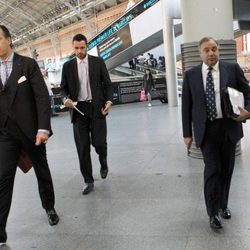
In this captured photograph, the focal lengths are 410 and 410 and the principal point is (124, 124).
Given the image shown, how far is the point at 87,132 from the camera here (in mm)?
4984

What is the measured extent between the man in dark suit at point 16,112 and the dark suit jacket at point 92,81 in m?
1.24

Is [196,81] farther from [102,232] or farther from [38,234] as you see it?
Result: [38,234]

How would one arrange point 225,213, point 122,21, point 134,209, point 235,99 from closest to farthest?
1. point 235,99
2. point 225,213
3. point 134,209
4. point 122,21

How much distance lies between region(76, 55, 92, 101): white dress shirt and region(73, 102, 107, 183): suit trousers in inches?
3.5

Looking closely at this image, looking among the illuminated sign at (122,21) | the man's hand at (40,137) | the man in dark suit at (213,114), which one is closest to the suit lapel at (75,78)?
the man's hand at (40,137)

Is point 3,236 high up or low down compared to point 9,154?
down

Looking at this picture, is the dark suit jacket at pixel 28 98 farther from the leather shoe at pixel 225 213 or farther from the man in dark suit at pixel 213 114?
the leather shoe at pixel 225 213

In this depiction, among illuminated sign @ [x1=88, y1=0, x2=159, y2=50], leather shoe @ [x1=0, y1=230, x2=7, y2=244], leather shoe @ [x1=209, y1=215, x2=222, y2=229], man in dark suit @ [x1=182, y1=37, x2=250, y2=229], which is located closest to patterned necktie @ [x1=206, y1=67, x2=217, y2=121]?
man in dark suit @ [x1=182, y1=37, x2=250, y2=229]

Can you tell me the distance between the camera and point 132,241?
3459 mm

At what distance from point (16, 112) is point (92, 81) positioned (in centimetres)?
150

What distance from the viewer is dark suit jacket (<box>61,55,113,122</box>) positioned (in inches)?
193

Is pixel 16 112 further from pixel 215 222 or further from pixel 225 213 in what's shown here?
pixel 225 213

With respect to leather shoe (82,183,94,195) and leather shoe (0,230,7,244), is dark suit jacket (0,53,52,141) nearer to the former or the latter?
leather shoe (0,230,7,244)

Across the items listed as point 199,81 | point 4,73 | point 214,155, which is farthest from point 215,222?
point 4,73
